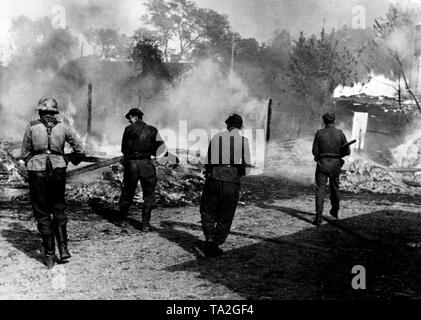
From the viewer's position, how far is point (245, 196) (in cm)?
1153

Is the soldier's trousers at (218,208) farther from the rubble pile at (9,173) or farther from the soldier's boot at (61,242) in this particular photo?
the rubble pile at (9,173)

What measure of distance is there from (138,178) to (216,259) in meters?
2.08

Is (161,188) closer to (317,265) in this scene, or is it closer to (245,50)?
(317,265)

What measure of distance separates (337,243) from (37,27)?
52187mm

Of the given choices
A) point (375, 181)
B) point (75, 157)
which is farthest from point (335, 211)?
point (375, 181)

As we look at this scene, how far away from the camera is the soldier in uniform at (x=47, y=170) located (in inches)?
210

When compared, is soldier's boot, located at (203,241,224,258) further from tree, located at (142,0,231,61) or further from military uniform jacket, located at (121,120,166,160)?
tree, located at (142,0,231,61)

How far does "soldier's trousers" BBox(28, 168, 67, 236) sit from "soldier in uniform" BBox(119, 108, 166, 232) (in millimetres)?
1736

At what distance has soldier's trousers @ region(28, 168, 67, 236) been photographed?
534 centimetres

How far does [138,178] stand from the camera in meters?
7.20

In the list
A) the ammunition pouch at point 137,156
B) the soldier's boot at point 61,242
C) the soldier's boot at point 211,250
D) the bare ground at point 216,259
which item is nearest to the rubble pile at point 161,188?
the bare ground at point 216,259

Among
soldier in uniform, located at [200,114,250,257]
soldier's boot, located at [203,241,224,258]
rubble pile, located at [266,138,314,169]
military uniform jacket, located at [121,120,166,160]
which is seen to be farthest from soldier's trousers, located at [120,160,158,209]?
rubble pile, located at [266,138,314,169]
